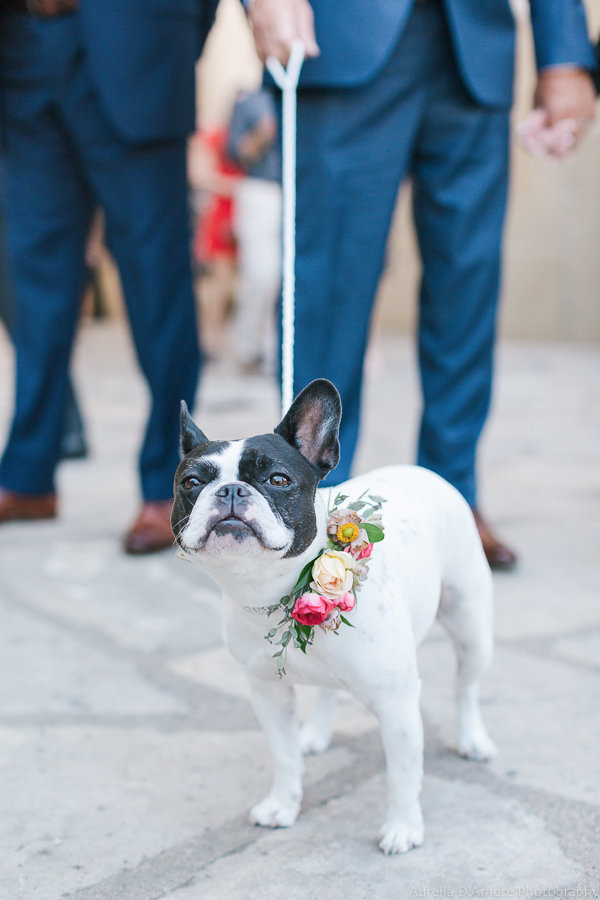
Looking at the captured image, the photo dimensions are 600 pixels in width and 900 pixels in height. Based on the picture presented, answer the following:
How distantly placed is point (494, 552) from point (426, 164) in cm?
91

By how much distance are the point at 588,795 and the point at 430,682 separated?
46 centimetres

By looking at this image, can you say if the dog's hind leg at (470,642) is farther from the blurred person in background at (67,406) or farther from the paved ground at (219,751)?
the blurred person in background at (67,406)

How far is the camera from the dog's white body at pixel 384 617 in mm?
1210

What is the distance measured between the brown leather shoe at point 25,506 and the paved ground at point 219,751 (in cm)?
5

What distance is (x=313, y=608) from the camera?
3.87ft

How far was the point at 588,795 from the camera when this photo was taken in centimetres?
146

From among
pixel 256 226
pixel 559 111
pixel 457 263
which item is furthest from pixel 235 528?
pixel 256 226

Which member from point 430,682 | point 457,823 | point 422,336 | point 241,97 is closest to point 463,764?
point 457,823

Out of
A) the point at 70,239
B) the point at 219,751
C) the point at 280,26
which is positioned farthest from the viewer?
the point at 70,239

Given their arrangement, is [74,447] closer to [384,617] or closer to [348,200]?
[348,200]

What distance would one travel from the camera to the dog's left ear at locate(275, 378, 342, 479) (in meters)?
1.24

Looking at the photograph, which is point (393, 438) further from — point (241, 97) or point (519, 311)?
point (519, 311)

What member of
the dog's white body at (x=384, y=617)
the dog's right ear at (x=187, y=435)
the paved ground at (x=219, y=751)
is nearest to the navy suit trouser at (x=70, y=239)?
the paved ground at (x=219, y=751)

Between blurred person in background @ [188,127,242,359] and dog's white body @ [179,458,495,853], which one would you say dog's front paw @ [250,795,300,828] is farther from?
blurred person in background @ [188,127,242,359]
